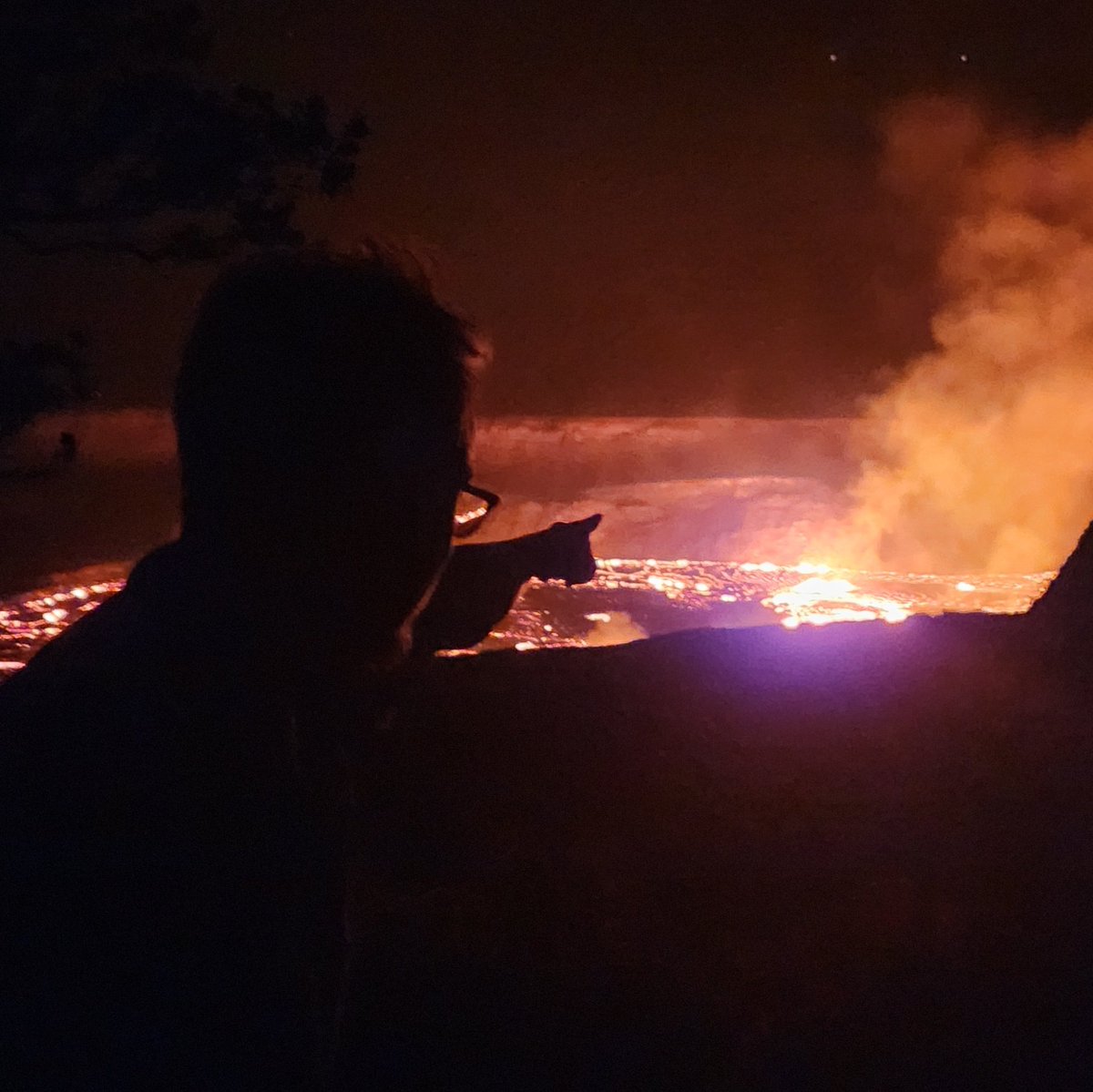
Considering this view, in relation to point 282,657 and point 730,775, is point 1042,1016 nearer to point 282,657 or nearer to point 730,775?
point 730,775

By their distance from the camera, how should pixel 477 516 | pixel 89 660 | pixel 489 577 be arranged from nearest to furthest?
pixel 89 660, pixel 477 516, pixel 489 577

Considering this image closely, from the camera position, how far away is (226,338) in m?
0.84

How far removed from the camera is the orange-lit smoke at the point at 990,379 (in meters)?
4.61

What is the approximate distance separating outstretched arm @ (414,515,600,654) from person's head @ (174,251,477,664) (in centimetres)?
78

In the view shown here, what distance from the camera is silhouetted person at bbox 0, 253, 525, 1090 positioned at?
2.48 ft

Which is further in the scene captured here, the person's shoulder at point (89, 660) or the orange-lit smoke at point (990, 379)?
the orange-lit smoke at point (990, 379)

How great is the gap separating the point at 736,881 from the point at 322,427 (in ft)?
3.52

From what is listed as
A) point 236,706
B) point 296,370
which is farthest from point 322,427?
point 236,706

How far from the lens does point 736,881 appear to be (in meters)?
1.61

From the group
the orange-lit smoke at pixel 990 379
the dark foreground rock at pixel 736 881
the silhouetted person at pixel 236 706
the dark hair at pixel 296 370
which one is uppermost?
the orange-lit smoke at pixel 990 379

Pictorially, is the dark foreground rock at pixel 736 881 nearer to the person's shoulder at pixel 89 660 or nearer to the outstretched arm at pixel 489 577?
the outstretched arm at pixel 489 577

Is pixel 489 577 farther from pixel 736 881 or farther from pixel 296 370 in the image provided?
pixel 296 370

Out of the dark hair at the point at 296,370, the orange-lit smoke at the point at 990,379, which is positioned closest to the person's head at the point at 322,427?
the dark hair at the point at 296,370

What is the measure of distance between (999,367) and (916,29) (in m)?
4.05
